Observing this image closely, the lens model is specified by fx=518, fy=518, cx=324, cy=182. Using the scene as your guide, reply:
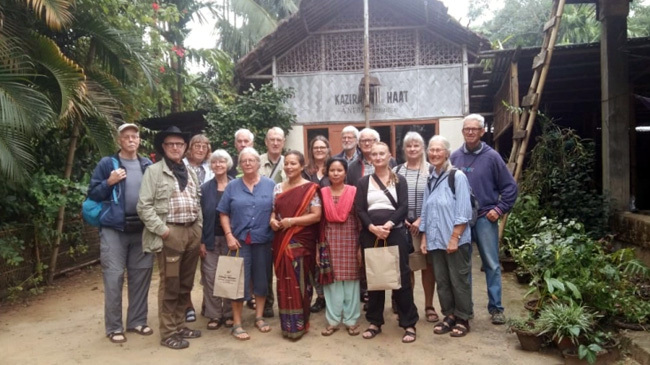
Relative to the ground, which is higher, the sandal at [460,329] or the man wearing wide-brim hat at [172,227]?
the man wearing wide-brim hat at [172,227]

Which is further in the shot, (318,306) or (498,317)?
(318,306)

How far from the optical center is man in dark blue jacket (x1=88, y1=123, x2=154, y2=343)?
430 cm

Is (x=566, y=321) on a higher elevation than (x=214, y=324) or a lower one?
higher

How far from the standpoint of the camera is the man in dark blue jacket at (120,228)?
430cm

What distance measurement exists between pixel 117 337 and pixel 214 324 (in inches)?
31.8

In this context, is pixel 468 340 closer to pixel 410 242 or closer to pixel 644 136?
pixel 410 242

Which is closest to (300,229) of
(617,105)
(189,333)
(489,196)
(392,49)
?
(189,333)

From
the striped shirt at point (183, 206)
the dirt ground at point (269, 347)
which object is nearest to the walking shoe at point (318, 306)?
Result: the dirt ground at point (269, 347)

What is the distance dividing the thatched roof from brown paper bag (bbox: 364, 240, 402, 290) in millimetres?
6776

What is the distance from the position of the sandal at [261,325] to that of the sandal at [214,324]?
354 millimetres

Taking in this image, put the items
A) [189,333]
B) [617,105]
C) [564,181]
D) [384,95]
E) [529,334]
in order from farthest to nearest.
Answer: [384,95] → [564,181] → [617,105] → [189,333] → [529,334]

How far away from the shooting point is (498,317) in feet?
14.8

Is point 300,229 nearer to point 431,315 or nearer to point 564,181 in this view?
point 431,315

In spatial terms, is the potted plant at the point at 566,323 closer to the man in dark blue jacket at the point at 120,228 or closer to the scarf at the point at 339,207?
the scarf at the point at 339,207
